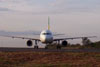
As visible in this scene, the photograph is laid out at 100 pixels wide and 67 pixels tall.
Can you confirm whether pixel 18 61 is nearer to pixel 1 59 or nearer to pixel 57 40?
pixel 1 59

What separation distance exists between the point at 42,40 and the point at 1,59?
25435mm

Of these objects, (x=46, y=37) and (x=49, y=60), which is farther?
(x=46, y=37)

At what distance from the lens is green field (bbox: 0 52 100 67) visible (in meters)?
27.9

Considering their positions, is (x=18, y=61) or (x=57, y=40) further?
(x=57, y=40)

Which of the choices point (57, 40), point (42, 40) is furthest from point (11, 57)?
point (57, 40)

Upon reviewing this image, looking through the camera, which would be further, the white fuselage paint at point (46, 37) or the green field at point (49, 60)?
the white fuselage paint at point (46, 37)

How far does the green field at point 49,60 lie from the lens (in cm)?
2788

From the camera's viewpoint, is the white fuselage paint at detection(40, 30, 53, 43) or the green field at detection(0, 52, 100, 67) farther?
the white fuselage paint at detection(40, 30, 53, 43)

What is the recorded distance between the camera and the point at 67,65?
27.2 metres

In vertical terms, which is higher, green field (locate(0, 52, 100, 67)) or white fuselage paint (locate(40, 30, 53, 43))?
white fuselage paint (locate(40, 30, 53, 43))

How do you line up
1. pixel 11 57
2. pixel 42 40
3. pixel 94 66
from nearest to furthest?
pixel 94 66
pixel 11 57
pixel 42 40

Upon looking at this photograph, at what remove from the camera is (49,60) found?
101 feet

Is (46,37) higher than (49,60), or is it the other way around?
(46,37)

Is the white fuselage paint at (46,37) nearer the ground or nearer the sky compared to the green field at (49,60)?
nearer the sky
